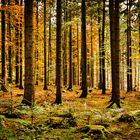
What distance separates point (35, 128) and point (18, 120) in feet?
3.35

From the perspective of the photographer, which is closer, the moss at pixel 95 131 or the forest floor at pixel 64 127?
the forest floor at pixel 64 127

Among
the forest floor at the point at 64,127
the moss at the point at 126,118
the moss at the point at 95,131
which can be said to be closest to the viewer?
the forest floor at the point at 64,127

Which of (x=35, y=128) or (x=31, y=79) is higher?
(x=31, y=79)

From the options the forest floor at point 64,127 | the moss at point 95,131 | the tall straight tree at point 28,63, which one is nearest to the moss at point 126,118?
the forest floor at point 64,127

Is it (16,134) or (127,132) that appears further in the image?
(127,132)

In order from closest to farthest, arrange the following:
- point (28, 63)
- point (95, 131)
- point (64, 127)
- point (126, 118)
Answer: point (95, 131), point (64, 127), point (126, 118), point (28, 63)

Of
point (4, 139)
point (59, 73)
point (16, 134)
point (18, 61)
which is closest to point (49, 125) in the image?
point (16, 134)

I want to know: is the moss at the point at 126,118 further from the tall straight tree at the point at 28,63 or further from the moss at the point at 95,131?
the tall straight tree at the point at 28,63

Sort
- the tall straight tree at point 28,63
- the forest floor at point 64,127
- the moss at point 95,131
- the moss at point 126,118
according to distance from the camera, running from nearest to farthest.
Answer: the forest floor at point 64,127
the moss at point 95,131
the moss at point 126,118
the tall straight tree at point 28,63

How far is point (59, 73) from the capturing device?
15.5m

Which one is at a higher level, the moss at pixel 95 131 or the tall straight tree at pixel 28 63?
the tall straight tree at pixel 28 63

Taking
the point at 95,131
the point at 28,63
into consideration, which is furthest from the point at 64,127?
the point at 28,63

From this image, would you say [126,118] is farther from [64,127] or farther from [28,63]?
[28,63]

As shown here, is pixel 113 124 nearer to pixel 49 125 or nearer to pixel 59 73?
pixel 49 125
